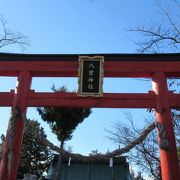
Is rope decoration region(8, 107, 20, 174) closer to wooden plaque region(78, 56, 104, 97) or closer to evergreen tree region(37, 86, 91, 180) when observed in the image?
wooden plaque region(78, 56, 104, 97)

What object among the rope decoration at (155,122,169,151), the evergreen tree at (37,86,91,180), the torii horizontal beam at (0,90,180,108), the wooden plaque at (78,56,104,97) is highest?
the evergreen tree at (37,86,91,180)

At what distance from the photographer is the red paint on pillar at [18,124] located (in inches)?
267

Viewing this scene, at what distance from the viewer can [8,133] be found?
23.4 feet

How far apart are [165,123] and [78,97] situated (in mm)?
2079

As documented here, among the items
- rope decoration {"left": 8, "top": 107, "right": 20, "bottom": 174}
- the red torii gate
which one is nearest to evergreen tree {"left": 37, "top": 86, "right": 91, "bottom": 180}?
the red torii gate

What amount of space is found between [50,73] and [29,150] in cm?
1994

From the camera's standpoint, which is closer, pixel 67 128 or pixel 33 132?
pixel 33 132

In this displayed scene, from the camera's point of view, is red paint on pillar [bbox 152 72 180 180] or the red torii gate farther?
the red torii gate

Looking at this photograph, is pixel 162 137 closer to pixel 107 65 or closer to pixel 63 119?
pixel 107 65

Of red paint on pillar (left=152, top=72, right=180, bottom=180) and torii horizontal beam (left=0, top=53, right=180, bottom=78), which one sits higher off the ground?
torii horizontal beam (left=0, top=53, right=180, bottom=78)

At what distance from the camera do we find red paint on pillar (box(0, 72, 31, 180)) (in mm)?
6793

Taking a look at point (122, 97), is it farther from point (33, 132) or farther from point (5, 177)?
point (5, 177)

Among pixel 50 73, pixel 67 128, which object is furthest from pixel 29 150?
pixel 50 73

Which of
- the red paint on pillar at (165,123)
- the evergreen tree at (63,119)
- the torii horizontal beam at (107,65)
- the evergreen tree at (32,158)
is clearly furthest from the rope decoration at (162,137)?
the evergreen tree at (32,158)
